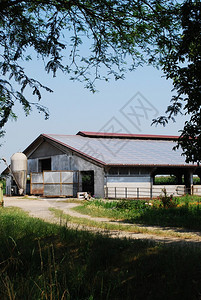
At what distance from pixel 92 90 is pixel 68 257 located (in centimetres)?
684

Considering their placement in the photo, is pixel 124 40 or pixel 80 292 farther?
pixel 124 40

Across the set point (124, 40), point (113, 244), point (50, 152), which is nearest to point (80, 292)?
point (113, 244)

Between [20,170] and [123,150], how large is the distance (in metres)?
10.7

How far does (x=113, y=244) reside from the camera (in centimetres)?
764

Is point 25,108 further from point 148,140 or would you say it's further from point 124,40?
point 148,140

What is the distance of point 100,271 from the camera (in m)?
6.37

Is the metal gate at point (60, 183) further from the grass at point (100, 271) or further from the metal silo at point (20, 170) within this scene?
the grass at point (100, 271)

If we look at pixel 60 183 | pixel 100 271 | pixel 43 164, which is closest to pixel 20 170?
pixel 43 164

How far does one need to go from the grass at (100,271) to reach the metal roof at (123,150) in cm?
1925

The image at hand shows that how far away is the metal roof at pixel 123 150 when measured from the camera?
28.6 meters

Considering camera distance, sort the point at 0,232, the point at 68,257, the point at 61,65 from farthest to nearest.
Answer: the point at 61,65 < the point at 0,232 < the point at 68,257

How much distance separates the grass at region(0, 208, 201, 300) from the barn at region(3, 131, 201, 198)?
19.1 meters

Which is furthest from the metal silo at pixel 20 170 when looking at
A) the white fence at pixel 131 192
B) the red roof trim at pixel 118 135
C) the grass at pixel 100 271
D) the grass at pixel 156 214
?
the grass at pixel 100 271

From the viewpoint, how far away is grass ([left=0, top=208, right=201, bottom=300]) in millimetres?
5477
